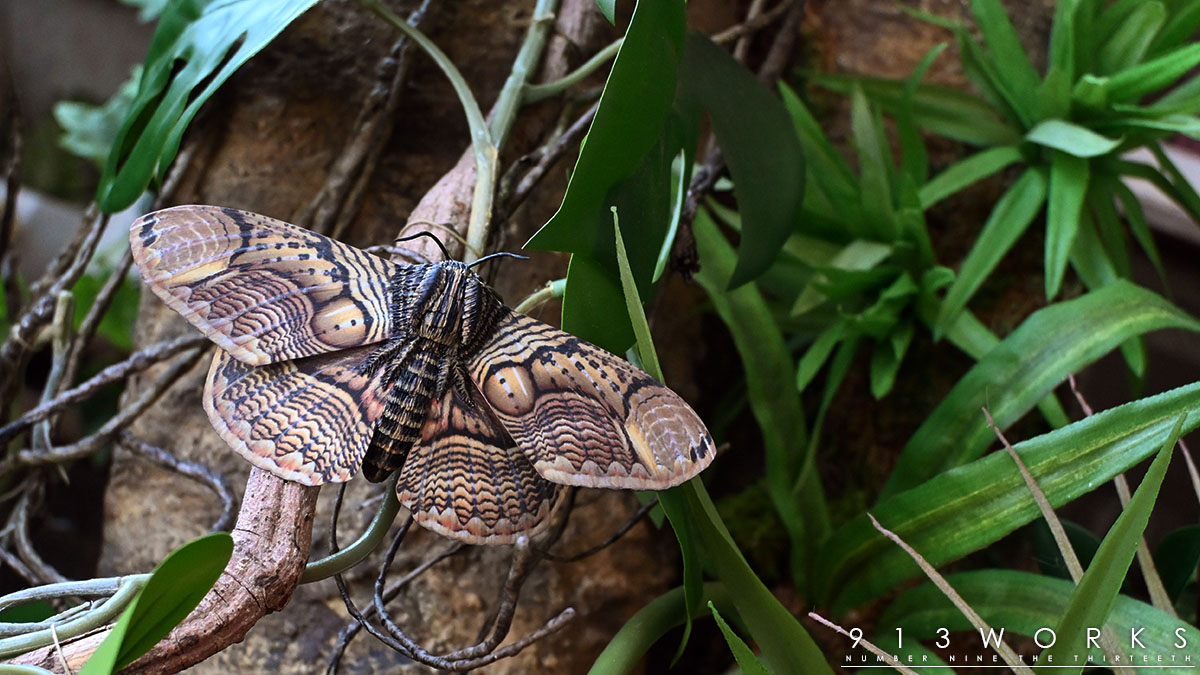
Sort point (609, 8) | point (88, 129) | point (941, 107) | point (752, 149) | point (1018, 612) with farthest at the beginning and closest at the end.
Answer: point (88, 129) < point (941, 107) < point (752, 149) < point (1018, 612) < point (609, 8)

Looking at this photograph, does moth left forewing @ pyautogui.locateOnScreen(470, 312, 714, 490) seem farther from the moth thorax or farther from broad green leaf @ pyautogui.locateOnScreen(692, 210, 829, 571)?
broad green leaf @ pyautogui.locateOnScreen(692, 210, 829, 571)

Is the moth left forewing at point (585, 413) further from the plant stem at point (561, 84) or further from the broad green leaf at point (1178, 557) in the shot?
the broad green leaf at point (1178, 557)

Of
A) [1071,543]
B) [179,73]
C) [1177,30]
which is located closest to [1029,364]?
[1071,543]

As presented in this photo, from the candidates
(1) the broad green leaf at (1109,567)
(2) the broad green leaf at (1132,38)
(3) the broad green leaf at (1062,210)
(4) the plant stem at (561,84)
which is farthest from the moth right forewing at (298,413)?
(2) the broad green leaf at (1132,38)

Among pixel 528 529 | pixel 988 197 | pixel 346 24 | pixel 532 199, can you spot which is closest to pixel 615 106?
pixel 528 529

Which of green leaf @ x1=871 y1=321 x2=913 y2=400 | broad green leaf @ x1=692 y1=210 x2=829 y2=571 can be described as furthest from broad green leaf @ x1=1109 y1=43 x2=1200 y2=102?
broad green leaf @ x1=692 y1=210 x2=829 y2=571

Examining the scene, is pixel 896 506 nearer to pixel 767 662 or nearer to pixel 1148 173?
pixel 767 662

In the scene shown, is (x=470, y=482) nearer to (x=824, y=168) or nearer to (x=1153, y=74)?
(x=824, y=168)
